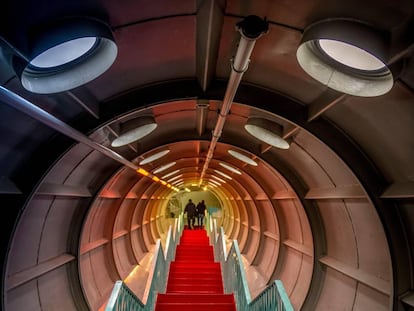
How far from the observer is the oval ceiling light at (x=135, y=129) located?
4.34m

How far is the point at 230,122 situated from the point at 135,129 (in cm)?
187

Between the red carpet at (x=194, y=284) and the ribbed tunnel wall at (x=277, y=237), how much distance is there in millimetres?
1526

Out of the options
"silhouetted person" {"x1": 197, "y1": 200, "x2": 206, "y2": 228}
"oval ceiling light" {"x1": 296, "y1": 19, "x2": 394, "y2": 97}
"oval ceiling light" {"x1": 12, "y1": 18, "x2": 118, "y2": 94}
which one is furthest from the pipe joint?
"silhouetted person" {"x1": 197, "y1": 200, "x2": 206, "y2": 228}

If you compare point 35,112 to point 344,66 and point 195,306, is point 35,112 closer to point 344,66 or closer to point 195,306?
point 344,66

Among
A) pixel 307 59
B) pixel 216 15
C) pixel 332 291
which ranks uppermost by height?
pixel 216 15

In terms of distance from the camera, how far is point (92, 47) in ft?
8.53

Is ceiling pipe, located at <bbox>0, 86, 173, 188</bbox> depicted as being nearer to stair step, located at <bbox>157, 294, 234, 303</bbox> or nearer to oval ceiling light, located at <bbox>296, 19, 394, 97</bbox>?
oval ceiling light, located at <bbox>296, 19, 394, 97</bbox>

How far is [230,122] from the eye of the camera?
555cm

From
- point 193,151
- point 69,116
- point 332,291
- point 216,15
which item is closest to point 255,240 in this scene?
point 193,151

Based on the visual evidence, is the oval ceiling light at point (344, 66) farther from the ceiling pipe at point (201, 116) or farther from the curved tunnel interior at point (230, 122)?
the ceiling pipe at point (201, 116)

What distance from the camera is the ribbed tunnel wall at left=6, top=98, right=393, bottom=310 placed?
4480 mm

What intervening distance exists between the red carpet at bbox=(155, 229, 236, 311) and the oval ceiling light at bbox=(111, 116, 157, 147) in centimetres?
394

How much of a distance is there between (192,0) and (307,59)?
1.05 meters

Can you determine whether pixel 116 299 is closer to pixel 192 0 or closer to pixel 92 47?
pixel 92 47
